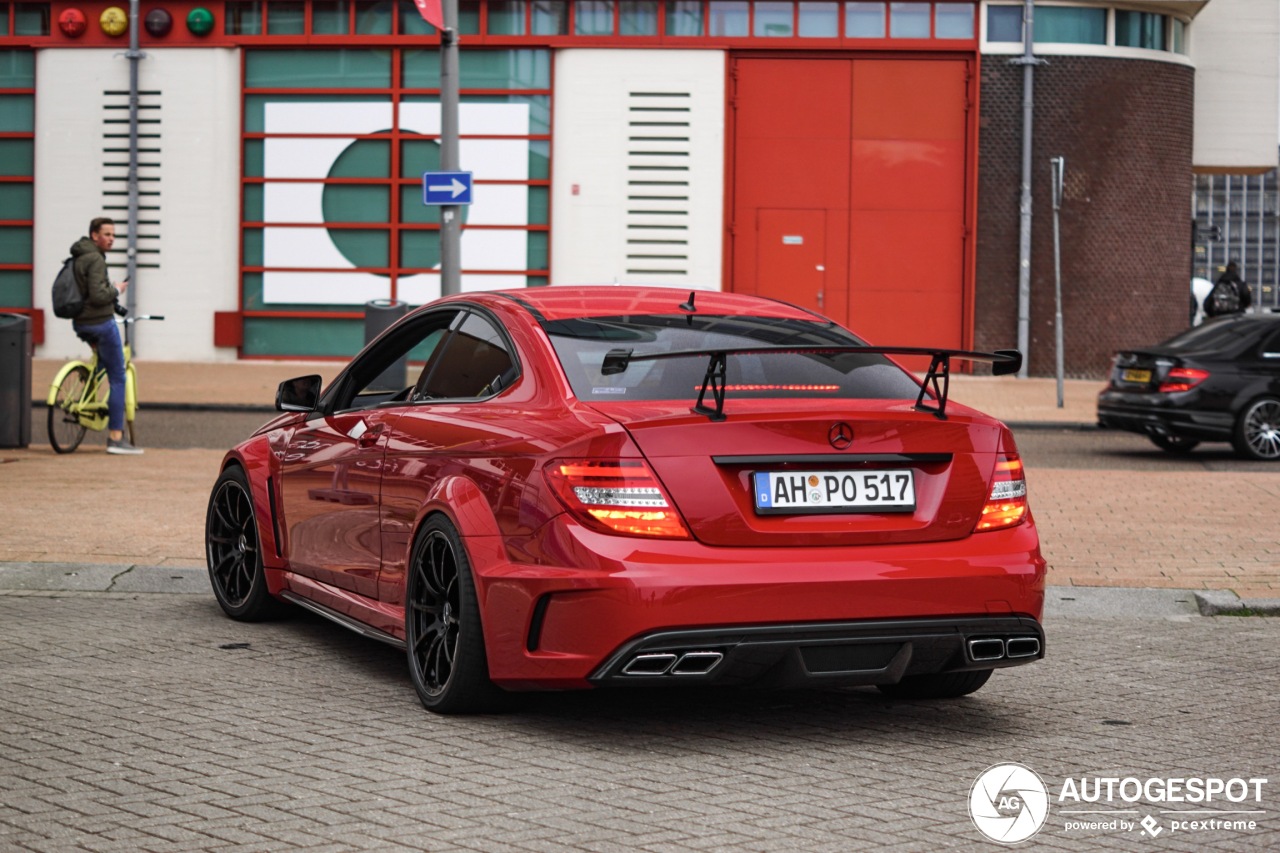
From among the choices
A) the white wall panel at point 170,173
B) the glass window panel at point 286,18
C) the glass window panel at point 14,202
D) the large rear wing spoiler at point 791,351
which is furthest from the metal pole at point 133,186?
the large rear wing spoiler at point 791,351

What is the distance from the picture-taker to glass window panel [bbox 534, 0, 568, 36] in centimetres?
2906

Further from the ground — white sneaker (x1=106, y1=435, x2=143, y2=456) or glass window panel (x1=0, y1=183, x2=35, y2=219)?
glass window panel (x1=0, y1=183, x2=35, y2=219)

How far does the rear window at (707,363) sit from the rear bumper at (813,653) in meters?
0.76

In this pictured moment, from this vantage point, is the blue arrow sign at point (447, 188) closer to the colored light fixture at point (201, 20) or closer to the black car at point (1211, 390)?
the black car at point (1211, 390)

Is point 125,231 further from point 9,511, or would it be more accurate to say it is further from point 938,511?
point 938,511

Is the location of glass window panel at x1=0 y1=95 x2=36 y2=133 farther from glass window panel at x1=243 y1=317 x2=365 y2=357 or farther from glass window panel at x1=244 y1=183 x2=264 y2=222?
glass window panel at x1=243 y1=317 x2=365 y2=357

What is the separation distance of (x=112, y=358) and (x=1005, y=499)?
423 inches

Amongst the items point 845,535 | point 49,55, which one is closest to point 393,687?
point 845,535

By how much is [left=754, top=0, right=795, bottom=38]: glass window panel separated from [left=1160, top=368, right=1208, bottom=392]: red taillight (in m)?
14.0

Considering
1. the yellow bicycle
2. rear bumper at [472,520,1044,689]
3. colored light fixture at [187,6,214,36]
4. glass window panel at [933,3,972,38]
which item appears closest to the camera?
rear bumper at [472,520,1044,689]

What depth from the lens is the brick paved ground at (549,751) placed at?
4195mm

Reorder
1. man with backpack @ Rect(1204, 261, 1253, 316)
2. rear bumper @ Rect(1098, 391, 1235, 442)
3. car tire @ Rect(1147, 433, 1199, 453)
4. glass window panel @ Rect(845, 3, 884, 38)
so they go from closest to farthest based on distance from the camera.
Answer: rear bumper @ Rect(1098, 391, 1235, 442) < car tire @ Rect(1147, 433, 1199, 453) < glass window panel @ Rect(845, 3, 884, 38) < man with backpack @ Rect(1204, 261, 1253, 316)

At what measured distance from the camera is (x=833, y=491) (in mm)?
5062

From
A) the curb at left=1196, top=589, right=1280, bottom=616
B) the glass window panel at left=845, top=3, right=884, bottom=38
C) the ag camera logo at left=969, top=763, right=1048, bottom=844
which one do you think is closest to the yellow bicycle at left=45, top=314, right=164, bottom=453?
the curb at left=1196, top=589, right=1280, bottom=616
